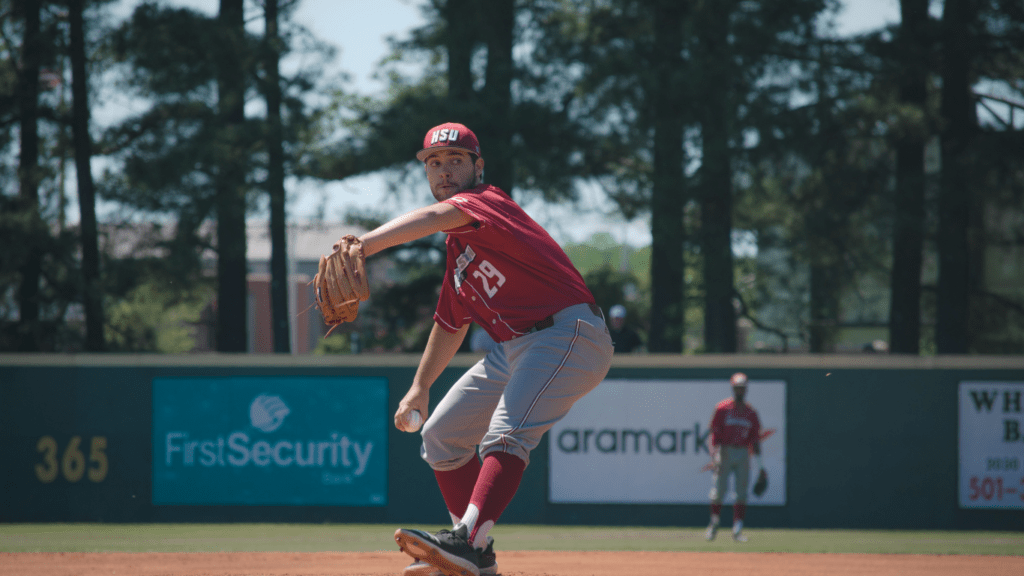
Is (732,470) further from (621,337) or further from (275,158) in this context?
(275,158)

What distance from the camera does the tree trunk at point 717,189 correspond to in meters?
14.7

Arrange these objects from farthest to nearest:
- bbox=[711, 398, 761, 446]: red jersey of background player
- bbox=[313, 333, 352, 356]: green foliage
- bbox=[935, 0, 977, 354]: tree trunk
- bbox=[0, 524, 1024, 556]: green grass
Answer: bbox=[313, 333, 352, 356]: green foliage
bbox=[935, 0, 977, 354]: tree trunk
bbox=[711, 398, 761, 446]: red jersey of background player
bbox=[0, 524, 1024, 556]: green grass

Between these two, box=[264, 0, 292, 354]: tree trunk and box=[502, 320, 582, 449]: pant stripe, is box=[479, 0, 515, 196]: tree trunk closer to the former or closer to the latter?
box=[264, 0, 292, 354]: tree trunk

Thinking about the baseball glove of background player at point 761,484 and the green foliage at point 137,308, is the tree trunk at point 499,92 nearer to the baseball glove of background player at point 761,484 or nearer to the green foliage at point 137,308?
the green foliage at point 137,308

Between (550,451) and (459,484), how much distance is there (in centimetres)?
690

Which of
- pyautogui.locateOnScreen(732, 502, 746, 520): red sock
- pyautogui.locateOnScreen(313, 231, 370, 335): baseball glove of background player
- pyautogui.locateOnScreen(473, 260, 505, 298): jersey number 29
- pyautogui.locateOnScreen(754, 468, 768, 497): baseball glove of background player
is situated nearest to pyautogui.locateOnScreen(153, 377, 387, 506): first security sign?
pyautogui.locateOnScreen(732, 502, 746, 520): red sock

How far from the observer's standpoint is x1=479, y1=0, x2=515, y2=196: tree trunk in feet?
50.8

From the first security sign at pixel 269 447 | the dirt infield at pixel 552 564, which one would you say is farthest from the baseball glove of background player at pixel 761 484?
the first security sign at pixel 269 447

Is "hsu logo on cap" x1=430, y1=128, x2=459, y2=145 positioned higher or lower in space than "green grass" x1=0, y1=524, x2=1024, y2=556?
higher

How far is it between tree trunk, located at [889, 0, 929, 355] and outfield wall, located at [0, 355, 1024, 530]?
5.02 meters

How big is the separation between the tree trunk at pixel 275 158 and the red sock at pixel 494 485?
12.9 m

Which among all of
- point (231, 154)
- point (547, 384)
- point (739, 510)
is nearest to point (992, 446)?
point (739, 510)

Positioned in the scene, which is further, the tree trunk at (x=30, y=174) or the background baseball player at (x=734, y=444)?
the tree trunk at (x=30, y=174)

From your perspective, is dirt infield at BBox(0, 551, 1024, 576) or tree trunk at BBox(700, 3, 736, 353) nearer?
dirt infield at BBox(0, 551, 1024, 576)
